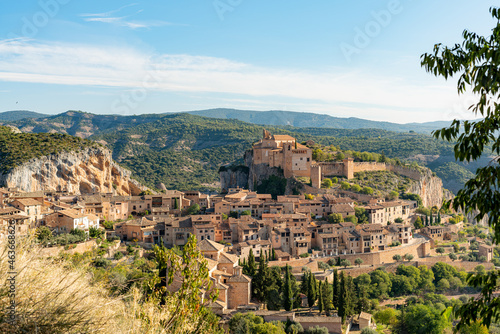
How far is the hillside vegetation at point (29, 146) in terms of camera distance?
132ft

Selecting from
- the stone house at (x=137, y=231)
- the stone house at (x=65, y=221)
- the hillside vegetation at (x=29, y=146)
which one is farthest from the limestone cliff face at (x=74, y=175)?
the stone house at (x=137, y=231)

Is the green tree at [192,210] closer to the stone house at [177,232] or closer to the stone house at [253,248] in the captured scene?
the stone house at [177,232]

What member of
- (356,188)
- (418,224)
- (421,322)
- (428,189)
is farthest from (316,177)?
(421,322)

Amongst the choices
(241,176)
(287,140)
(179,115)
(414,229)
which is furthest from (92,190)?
(179,115)

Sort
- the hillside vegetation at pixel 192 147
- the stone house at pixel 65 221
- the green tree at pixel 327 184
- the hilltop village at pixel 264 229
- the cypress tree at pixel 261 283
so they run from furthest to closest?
the hillside vegetation at pixel 192 147 → the green tree at pixel 327 184 → the stone house at pixel 65 221 → the hilltop village at pixel 264 229 → the cypress tree at pixel 261 283

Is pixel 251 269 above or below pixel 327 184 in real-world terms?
below

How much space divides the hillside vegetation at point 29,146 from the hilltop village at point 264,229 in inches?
236

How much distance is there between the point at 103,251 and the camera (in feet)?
91.4

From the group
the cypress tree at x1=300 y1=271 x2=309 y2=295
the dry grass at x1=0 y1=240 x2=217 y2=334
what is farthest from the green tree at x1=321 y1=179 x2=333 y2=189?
the dry grass at x1=0 y1=240 x2=217 y2=334

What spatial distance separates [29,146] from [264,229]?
25.8 meters

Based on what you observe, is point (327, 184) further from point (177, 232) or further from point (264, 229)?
point (177, 232)

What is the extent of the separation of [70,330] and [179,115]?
154 meters

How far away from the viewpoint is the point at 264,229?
1275 inches

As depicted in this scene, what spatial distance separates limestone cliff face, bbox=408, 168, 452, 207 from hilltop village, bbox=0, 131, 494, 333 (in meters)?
7.93
